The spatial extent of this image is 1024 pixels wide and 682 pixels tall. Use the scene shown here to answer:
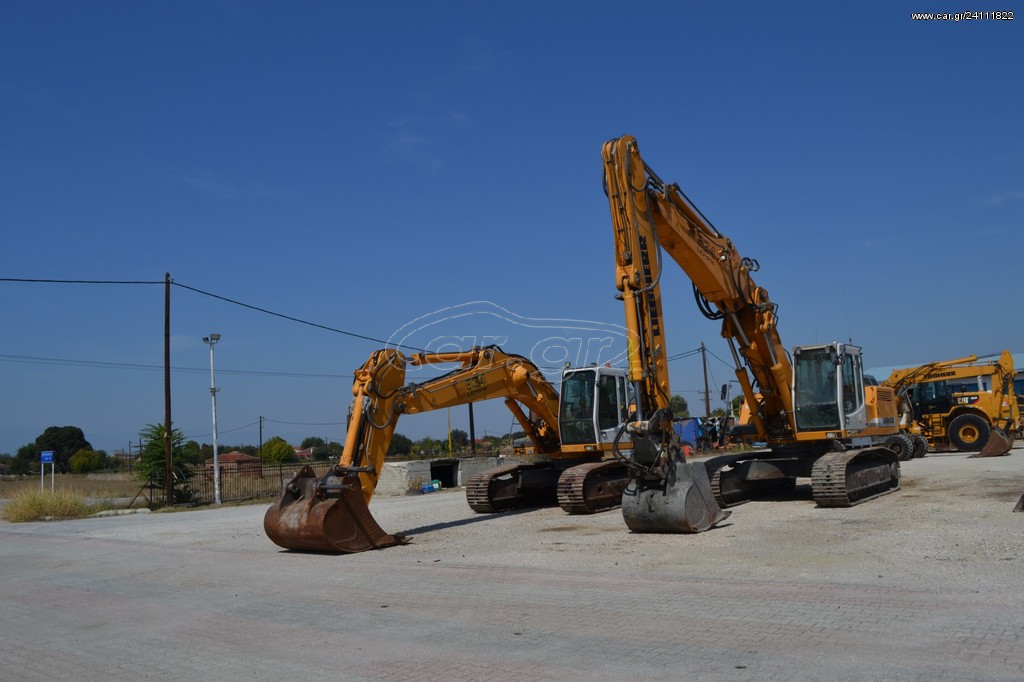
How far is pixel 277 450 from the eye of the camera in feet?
243

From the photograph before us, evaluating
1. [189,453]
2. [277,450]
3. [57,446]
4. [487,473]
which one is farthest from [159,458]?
[57,446]

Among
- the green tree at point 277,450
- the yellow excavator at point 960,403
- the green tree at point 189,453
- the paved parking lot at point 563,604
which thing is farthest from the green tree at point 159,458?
the green tree at point 277,450

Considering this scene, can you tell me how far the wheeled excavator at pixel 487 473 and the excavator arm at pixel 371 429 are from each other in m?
0.02

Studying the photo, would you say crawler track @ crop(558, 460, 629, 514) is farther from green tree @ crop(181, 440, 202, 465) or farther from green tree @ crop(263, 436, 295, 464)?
green tree @ crop(263, 436, 295, 464)

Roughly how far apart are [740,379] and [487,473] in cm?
532

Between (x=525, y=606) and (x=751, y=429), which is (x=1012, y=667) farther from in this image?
(x=751, y=429)

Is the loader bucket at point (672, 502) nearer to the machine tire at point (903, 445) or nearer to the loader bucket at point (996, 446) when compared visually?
the machine tire at point (903, 445)

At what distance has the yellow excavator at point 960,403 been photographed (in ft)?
99.0

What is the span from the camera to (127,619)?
28.5 feet

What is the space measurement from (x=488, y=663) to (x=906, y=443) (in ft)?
75.8

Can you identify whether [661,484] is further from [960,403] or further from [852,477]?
[960,403]

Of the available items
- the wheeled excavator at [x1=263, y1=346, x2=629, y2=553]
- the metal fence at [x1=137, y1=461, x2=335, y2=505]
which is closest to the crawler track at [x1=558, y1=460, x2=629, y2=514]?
the wheeled excavator at [x1=263, y1=346, x2=629, y2=553]

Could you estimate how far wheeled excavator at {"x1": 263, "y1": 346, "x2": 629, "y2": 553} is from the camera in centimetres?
1273

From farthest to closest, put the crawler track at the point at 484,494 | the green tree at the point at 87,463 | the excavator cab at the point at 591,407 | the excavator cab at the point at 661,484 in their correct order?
the green tree at the point at 87,463 → the excavator cab at the point at 591,407 → the crawler track at the point at 484,494 → the excavator cab at the point at 661,484
